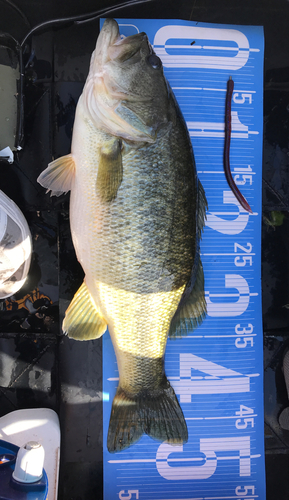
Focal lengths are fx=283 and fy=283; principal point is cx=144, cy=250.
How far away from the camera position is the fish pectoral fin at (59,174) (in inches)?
47.9

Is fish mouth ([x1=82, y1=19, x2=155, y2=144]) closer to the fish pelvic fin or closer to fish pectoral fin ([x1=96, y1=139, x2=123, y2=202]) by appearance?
fish pectoral fin ([x1=96, y1=139, x2=123, y2=202])

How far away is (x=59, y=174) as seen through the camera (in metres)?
1.24

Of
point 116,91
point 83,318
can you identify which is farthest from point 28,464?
point 116,91

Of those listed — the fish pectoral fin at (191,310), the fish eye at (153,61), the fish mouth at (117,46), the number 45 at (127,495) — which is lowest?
the number 45 at (127,495)

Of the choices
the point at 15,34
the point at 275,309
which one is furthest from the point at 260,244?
the point at 15,34

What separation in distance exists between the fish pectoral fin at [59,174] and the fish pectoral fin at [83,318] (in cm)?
48

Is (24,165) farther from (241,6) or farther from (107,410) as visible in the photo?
(241,6)

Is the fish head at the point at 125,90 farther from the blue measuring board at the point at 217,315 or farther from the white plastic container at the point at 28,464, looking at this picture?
the white plastic container at the point at 28,464

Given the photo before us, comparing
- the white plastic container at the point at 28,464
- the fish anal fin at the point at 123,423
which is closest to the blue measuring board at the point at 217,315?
the fish anal fin at the point at 123,423

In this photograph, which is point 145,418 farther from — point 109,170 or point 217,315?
point 109,170

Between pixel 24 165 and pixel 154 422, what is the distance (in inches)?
59.7

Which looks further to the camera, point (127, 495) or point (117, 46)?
point (127, 495)

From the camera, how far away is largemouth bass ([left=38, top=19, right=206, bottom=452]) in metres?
1.12

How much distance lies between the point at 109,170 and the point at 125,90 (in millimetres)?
324
